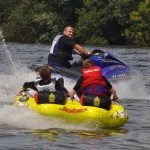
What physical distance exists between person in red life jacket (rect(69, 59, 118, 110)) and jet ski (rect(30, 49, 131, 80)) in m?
3.63

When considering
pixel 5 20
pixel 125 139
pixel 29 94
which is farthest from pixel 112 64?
pixel 5 20

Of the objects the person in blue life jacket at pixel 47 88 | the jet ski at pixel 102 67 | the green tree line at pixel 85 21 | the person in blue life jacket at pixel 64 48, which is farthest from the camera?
the green tree line at pixel 85 21

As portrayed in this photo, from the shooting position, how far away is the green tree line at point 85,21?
1924 inches

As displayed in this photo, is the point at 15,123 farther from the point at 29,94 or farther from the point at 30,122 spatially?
the point at 29,94

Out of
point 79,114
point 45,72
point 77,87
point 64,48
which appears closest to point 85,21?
point 64,48

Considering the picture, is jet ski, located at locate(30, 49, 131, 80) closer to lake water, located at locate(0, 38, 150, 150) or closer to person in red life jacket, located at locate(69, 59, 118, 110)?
lake water, located at locate(0, 38, 150, 150)

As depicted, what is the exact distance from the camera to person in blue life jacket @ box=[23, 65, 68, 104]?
10469mm

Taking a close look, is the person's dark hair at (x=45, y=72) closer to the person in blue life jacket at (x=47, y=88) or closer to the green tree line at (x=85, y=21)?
the person in blue life jacket at (x=47, y=88)

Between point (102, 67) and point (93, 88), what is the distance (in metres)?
4.21

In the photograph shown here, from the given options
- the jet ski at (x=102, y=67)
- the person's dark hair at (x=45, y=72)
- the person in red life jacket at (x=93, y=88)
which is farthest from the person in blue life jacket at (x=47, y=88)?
the jet ski at (x=102, y=67)

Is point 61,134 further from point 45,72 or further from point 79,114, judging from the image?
point 45,72

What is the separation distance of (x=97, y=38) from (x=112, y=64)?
35704mm

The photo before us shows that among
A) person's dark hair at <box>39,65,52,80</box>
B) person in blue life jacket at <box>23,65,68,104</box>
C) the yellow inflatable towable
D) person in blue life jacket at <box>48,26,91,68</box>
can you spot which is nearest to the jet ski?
person in blue life jacket at <box>48,26,91,68</box>

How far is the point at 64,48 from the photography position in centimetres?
1445
